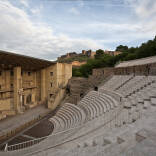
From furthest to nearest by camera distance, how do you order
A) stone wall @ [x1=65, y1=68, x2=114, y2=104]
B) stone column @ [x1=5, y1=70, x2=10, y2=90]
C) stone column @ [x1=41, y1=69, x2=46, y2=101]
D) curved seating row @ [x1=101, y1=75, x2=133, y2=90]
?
stone column @ [x1=41, y1=69, x2=46, y2=101] < stone wall @ [x1=65, y1=68, x2=114, y2=104] < stone column @ [x1=5, y1=70, x2=10, y2=90] < curved seating row @ [x1=101, y1=75, x2=133, y2=90]

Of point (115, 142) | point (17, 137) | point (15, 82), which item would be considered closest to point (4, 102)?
point (15, 82)

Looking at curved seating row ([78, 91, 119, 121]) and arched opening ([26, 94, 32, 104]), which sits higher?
curved seating row ([78, 91, 119, 121])

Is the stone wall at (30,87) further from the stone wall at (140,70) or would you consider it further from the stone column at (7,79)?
the stone wall at (140,70)

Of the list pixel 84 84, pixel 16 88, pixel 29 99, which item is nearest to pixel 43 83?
pixel 29 99

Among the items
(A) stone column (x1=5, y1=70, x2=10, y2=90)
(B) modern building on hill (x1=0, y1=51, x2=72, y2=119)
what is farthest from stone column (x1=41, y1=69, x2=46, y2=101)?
(A) stone column (x1=5, y1=70, x2=10, y2=90)

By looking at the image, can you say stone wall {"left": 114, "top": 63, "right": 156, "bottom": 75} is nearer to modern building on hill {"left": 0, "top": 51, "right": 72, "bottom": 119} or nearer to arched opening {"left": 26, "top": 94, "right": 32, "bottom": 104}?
modern building on hill {"left": 0, "top": 51, "right": 72, "bottom": 119}

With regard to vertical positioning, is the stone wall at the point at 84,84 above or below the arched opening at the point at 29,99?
above

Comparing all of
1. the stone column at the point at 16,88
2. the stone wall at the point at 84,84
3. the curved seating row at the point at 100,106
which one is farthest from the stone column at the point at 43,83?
the curved seating row at the point at 100,106

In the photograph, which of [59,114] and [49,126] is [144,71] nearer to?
[59,114]

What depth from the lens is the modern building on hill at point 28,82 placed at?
16.0 meters

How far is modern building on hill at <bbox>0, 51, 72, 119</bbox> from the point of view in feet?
52.4

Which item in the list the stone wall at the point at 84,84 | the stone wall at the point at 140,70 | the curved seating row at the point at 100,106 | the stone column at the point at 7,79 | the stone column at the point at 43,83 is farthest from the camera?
the stone column at the point at 43,83

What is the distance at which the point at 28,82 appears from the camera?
68.0ft

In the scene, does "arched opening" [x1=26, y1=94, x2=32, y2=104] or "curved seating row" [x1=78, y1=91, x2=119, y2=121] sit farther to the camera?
"arched opening" [x1=26, y1=94, x2=32, y2=104]
